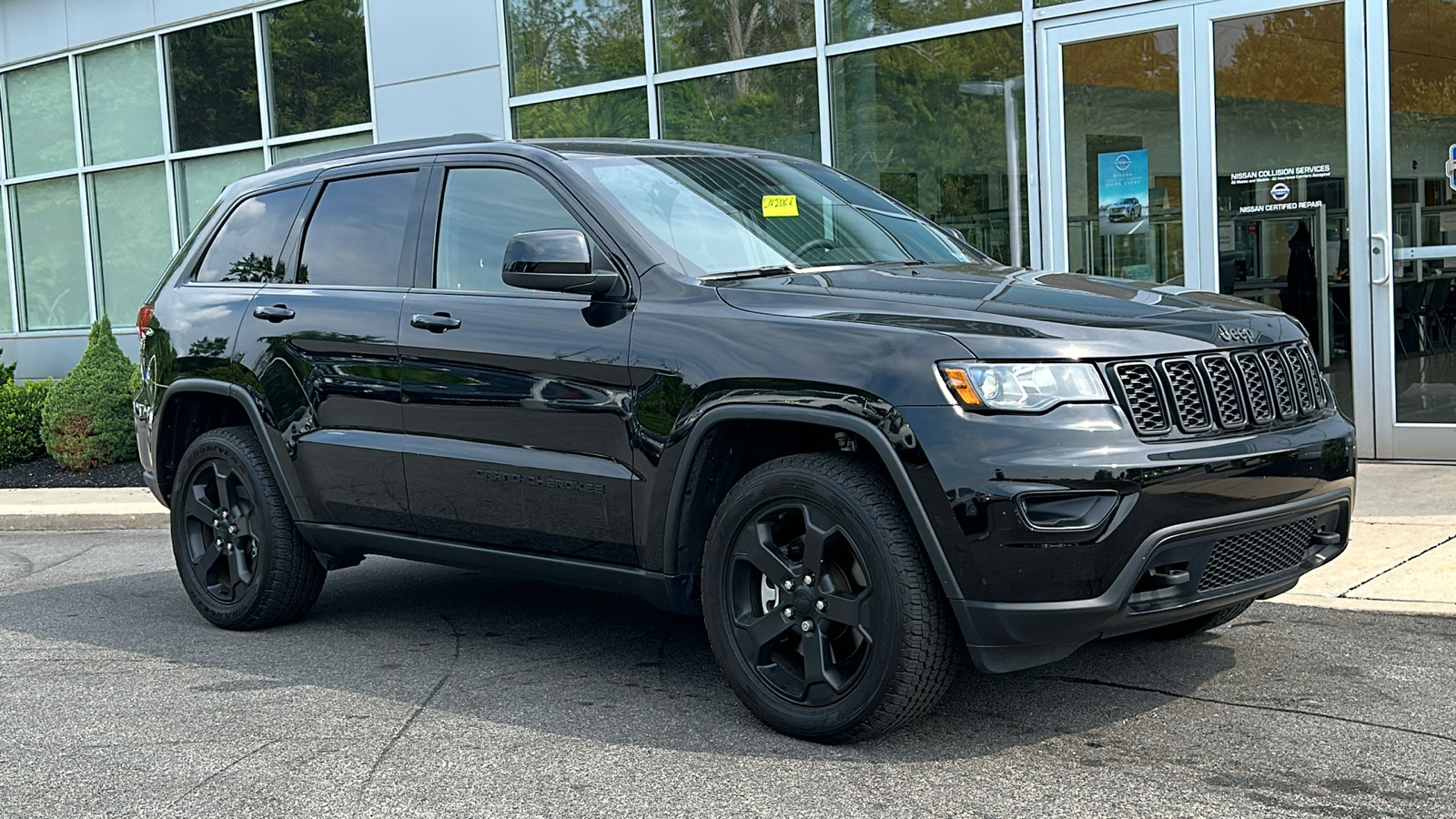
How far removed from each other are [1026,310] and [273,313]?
3.12 m

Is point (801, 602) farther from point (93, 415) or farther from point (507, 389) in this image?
point (93, 415)

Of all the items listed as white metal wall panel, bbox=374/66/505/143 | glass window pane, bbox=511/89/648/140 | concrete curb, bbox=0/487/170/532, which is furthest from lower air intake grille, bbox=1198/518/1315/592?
white metal wall panel, bbox=374/66/505/143

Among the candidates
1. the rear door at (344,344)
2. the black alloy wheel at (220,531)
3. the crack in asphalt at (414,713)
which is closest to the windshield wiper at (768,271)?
the rear door at (344,344)

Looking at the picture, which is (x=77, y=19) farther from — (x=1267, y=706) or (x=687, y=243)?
(x=1267, y=706)

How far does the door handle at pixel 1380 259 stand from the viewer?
9.27 m

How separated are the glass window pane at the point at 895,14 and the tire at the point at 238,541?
678 cm

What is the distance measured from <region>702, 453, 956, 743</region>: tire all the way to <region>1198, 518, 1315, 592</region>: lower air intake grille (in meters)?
0.74

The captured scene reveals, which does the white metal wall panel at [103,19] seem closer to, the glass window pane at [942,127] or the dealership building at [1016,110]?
the dealership building at [1016,110]

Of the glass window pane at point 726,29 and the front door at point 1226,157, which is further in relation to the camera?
the glass window pane at point 726,29

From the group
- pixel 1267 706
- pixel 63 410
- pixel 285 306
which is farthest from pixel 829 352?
pixel 63 410

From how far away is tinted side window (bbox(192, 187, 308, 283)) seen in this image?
6.23 metres

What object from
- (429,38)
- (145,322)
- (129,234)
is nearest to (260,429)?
(145,322)

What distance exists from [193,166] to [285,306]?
12561 millimetres

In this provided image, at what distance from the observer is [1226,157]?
32.2 feet
